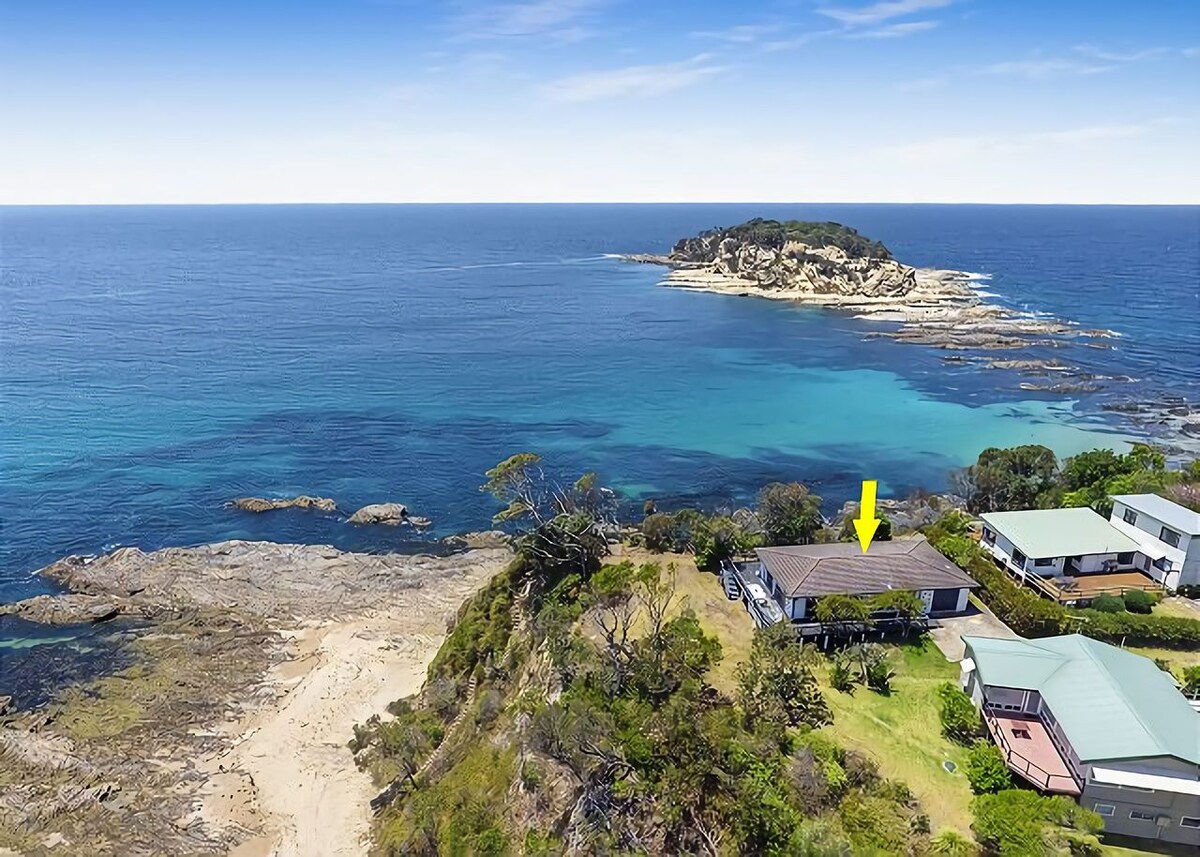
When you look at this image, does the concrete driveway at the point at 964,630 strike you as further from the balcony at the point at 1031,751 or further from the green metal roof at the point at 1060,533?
the balcony at the point at 1031,751

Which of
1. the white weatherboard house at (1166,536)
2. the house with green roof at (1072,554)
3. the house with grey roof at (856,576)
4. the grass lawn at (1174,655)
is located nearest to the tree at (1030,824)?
the house with grey roof at (856,576)

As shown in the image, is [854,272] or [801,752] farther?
[854,272]

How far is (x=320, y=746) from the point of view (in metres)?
33.7

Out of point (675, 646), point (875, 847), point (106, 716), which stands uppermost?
point (675, 646)

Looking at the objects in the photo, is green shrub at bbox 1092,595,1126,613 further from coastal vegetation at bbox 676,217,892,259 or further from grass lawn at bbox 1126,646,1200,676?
coastal vegetation at bbox 676,217,892,259

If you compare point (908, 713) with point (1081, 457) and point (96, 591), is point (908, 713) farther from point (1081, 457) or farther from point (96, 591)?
point (96, 591)

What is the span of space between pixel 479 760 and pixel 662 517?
50.3 ft

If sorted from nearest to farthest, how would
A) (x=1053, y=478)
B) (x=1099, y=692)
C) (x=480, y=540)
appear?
(x=1099, y=692) → (x=1053, y=478) → (x=480, y=540)

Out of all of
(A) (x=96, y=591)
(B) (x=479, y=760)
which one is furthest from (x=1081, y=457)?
(A) (x=96, y=591)

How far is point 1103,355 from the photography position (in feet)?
303

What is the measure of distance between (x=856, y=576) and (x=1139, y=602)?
10.8 meters

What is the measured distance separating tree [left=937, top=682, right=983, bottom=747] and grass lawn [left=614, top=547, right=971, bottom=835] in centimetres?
31

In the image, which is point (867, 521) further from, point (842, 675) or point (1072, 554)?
point (842, 675)

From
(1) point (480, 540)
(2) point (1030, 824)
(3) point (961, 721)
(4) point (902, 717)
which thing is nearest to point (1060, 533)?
(3) point (961, 721)
